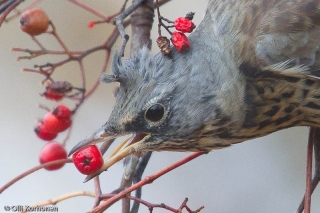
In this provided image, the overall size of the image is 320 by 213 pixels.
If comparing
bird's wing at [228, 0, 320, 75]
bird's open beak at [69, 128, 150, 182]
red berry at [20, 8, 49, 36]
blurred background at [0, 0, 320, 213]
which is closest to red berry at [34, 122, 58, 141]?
red berry at [20, 8, 49, 36]

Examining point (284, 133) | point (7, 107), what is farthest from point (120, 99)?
point (7, 107)

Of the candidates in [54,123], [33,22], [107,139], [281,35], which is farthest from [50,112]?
[281,35]

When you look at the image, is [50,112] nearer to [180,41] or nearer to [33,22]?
[33,22]

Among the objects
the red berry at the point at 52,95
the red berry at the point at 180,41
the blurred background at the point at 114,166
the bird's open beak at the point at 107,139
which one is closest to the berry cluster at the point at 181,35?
the red berry at the point at 180,41

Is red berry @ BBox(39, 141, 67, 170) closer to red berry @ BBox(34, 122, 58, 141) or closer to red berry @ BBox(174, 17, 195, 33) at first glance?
red berry @ BBox(34, 122, 58, 141)

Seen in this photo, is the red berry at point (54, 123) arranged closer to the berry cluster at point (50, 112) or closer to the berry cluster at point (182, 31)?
the berry cluster at point (50, 112)

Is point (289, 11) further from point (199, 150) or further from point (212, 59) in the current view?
point (199, 150)

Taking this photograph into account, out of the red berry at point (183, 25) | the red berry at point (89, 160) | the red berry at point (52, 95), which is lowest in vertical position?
the red berry at point (89, 160)
